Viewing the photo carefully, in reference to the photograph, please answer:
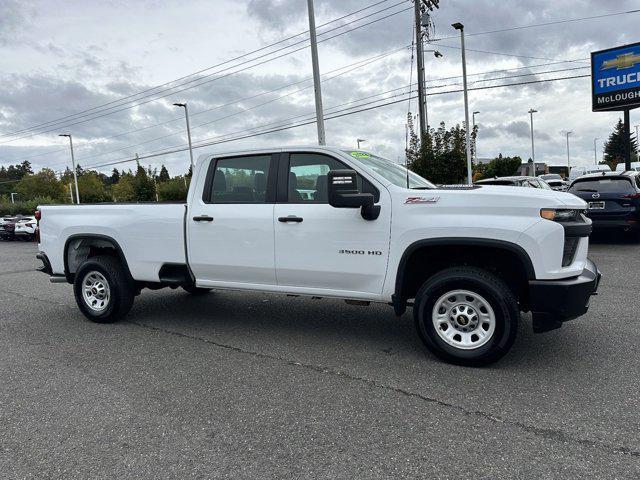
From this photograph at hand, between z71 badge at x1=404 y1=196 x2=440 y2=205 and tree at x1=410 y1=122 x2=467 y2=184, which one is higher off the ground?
tree at x1=410 y1=122 x2=467 y2=184

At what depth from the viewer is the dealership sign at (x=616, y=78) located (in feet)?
63.8

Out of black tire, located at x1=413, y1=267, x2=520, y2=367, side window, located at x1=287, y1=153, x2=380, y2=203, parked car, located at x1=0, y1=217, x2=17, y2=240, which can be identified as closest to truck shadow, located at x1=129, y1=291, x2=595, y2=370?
black tire, located at x1=413, y1=267, x2=520, y2=367

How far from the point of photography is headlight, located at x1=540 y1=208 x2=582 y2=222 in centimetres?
393

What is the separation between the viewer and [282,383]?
159 inches

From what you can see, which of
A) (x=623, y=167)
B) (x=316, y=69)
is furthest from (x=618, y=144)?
(x=316, y=69)

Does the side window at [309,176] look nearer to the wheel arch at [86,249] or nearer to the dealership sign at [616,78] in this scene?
the wheel arch at [86,249]

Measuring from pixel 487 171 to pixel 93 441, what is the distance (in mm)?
50659

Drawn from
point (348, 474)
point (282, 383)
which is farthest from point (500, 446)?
point (282, 383)

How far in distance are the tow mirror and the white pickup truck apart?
0.04 ft

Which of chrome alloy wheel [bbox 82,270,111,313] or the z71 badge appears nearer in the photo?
the z71 badge

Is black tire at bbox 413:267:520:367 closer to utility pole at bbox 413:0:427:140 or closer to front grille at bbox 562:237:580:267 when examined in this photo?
front grille at bbox 562:237:580:267

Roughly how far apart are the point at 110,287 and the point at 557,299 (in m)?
4.73

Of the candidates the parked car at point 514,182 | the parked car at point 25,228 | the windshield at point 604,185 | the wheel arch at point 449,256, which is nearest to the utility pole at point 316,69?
the parked car at point 514,182

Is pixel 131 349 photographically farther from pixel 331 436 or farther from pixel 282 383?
pixel 331 436
